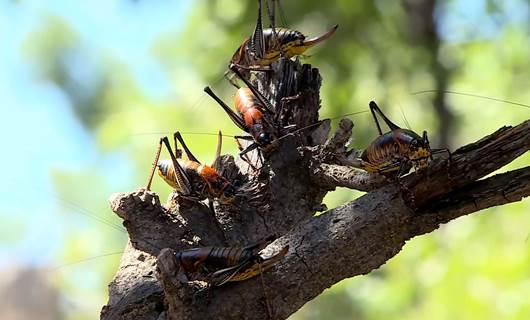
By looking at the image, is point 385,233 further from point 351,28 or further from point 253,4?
point 351,28

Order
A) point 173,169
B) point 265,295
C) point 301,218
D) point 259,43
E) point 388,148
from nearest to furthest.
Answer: point 265,295 → point 388,148 → point 301,218 → point 173,169 → point 259,43

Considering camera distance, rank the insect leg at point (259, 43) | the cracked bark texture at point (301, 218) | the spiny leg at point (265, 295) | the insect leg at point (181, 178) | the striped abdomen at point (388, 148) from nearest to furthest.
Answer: the cracked bark texture at point (301, 218) → the spiny leg at point (265, 295) → the striped abdomen at point (388, 148) → the insect leg at point (181, 178) → the insect leg at point (259, 43)

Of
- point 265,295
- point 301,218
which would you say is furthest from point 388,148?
point 265,295

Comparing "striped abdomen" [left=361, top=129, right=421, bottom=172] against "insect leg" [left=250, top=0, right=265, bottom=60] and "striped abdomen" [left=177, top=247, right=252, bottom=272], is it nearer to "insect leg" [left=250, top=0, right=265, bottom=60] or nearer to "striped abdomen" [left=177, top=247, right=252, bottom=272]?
"striped abdomen" [left=177, top=247, right=252, bottom=272]

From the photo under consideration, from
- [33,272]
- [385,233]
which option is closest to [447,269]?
[385,233]

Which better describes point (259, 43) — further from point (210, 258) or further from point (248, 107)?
point (210, 258)

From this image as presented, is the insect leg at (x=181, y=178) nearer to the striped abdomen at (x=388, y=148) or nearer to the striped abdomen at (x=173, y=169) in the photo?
the striped abdomen at (x=173, y=169)

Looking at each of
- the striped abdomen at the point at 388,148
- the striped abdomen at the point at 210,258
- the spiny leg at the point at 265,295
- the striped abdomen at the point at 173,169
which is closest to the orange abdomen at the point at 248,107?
the striped abdomen at the point at 173,169

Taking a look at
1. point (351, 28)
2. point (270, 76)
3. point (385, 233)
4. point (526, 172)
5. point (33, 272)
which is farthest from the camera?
point (33, 272)
